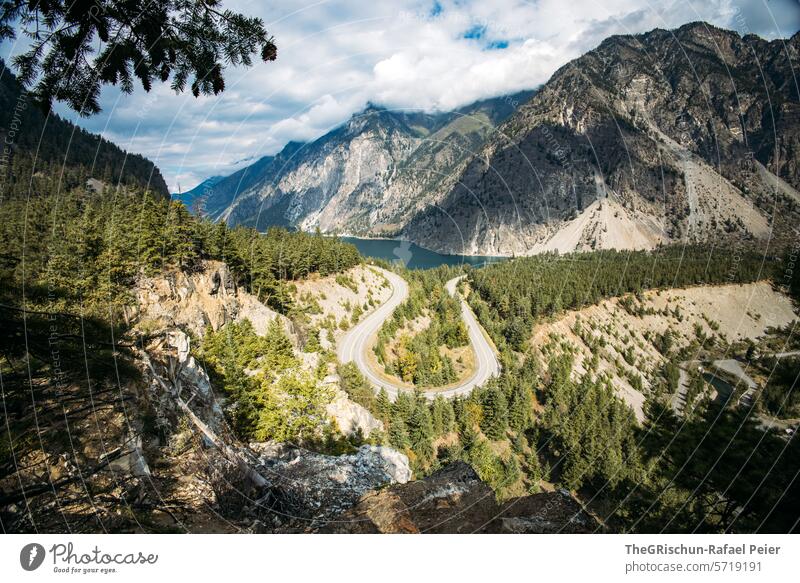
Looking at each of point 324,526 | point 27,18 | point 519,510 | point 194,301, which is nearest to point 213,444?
point 324,526

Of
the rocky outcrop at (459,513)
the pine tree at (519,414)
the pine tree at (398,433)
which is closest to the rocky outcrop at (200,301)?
the rocky outcrop at (459,513)

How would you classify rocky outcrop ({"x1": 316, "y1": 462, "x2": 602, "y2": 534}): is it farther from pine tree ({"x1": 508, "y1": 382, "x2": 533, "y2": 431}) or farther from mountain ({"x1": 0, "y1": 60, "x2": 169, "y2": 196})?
mountain ({"x1": 0, "y1": 60, "x2": 169, "y2": 196})

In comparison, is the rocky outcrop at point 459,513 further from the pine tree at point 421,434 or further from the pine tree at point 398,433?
the pine tree at point 421,434

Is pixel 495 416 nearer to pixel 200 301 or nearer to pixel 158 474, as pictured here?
pixel 200 301

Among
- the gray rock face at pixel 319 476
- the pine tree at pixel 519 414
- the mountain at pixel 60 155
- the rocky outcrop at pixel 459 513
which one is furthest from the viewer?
the mountain at pixel 60 155

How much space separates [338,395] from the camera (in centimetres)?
2936

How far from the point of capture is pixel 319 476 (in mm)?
14133

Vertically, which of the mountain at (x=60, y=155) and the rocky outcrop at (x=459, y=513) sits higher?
the mountain at (x=60, y=155)

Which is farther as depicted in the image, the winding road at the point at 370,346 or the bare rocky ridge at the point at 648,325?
the bare rocky ridge at the point at 648,325

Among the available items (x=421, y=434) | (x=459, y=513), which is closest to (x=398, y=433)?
(x=421, y=434)

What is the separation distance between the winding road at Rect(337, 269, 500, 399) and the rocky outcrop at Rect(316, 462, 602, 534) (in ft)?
129

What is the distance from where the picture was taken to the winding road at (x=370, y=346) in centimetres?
4991

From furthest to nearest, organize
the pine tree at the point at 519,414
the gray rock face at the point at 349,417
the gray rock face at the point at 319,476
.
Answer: the pine tree at the point at 519,414
the gray rock face at the point at 349,417
the gray rock face at the point at 319,476

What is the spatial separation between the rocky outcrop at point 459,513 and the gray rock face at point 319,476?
423cm
